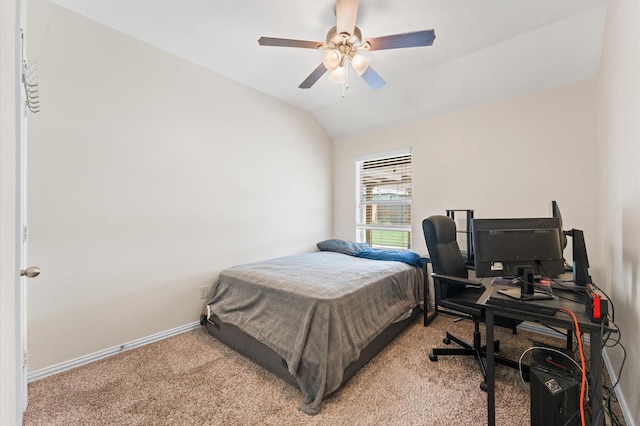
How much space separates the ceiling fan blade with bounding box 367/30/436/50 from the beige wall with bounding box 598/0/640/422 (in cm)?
93

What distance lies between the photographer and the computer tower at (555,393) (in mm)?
1152

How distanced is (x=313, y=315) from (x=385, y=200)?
246cm

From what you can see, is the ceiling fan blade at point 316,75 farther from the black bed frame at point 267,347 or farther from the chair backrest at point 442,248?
the black bed frame at point 267,347

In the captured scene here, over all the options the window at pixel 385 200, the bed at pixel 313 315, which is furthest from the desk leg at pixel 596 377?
the window at pixel 385 200

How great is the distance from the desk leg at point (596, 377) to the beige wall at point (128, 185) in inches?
113

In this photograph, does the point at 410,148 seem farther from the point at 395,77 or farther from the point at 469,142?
the point at 395,77

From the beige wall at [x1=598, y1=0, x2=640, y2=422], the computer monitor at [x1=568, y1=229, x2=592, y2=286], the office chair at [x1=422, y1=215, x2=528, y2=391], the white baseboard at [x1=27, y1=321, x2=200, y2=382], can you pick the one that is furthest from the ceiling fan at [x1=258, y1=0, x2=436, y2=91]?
the white baseboard at [x1=27, y1=321, x2=200, y2=382]

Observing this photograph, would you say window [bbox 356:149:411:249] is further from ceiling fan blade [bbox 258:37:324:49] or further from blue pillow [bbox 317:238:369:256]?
ceiling fan blade [bbox 258:37:324:49]

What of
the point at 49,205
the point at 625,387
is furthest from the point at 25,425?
the point at 625,387

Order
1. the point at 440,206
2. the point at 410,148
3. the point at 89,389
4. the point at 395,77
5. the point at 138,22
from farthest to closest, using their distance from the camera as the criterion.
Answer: the point at 410,148 → the point at 440,206 → the point at 395,77 → the point at 138,22 → the point at 89,389

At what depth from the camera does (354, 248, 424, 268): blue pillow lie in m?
2.92

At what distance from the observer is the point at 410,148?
3.40 metres

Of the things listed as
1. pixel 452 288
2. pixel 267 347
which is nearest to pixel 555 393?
pixel 452 288

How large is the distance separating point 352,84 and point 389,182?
4.70 ft
